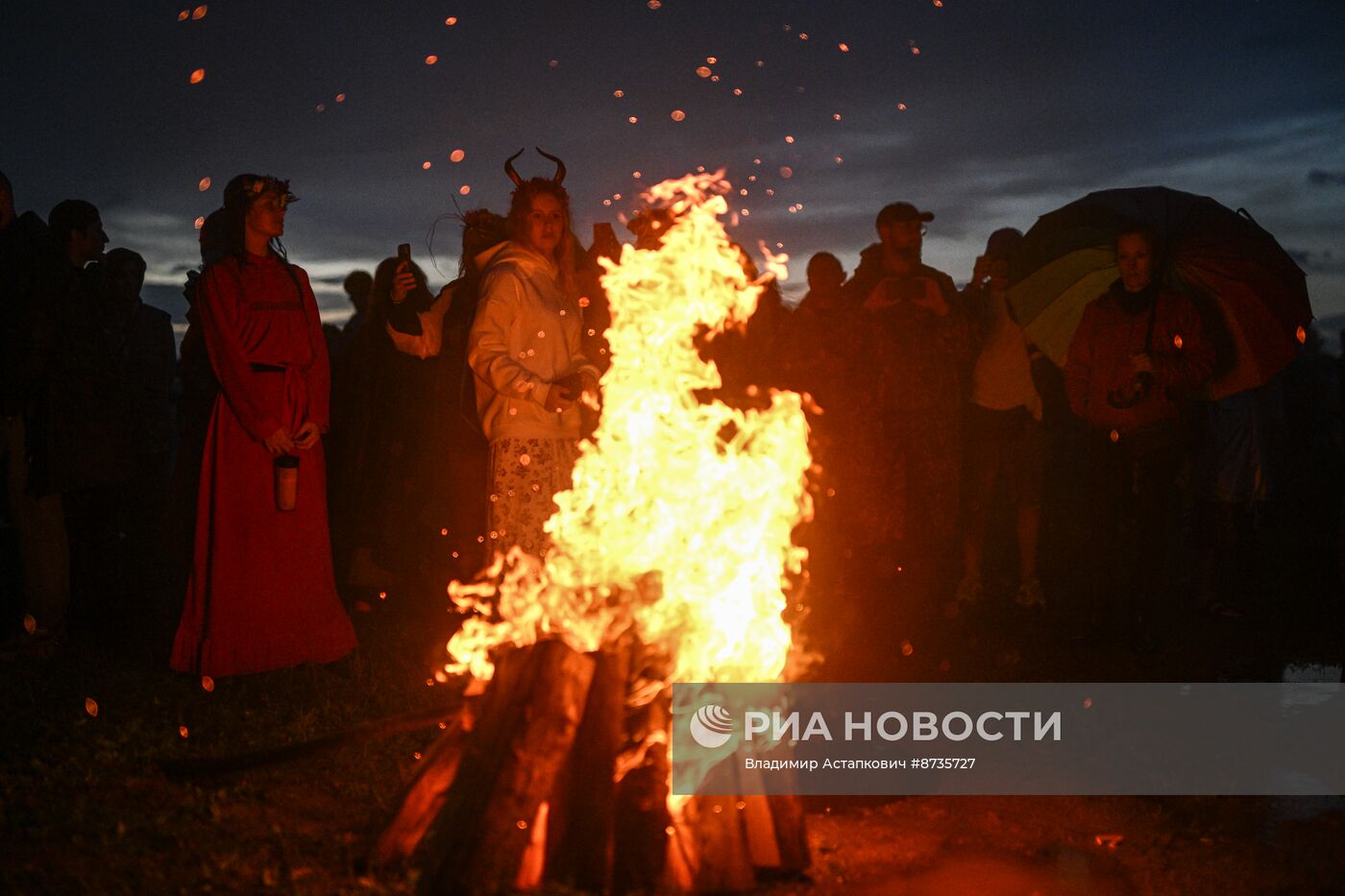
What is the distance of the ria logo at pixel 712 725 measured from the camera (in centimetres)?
437

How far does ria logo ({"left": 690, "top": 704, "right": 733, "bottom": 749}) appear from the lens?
14.3 ft

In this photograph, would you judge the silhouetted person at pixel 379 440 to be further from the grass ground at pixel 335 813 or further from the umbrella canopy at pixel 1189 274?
the umbrella canopy at pixel 1189 274

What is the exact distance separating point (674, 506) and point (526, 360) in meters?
1.43

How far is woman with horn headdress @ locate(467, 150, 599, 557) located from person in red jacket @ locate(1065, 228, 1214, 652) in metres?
3.69

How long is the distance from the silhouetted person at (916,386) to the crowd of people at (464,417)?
2cm

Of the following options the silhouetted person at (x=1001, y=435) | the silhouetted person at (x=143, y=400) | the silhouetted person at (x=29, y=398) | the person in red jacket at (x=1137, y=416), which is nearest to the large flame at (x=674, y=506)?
the person in red jacket at (x=1137, y=416)

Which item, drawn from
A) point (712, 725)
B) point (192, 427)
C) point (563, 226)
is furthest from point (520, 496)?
point (192, 427)

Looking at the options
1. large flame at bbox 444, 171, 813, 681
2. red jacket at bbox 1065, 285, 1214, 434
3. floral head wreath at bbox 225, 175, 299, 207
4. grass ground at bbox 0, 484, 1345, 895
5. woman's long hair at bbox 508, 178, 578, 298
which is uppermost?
floral head wreath at bbox 225, 175, 299, 207

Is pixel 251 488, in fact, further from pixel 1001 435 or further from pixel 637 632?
pixel 1001 435

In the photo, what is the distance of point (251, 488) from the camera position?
256 inches

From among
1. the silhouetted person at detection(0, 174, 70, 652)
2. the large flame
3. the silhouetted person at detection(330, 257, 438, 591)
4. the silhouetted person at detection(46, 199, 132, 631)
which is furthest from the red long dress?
the silhouetted person at detection(330, 257, 438, 591)

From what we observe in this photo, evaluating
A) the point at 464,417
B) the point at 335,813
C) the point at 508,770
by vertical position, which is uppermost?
the point at 464,417

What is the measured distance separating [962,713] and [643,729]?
2507mm

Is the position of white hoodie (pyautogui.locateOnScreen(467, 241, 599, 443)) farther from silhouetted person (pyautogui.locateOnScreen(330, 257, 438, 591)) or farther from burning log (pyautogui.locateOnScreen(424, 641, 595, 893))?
silhouetted person (pyautogui.locateOnScreen(330, 257, 438, 591))
